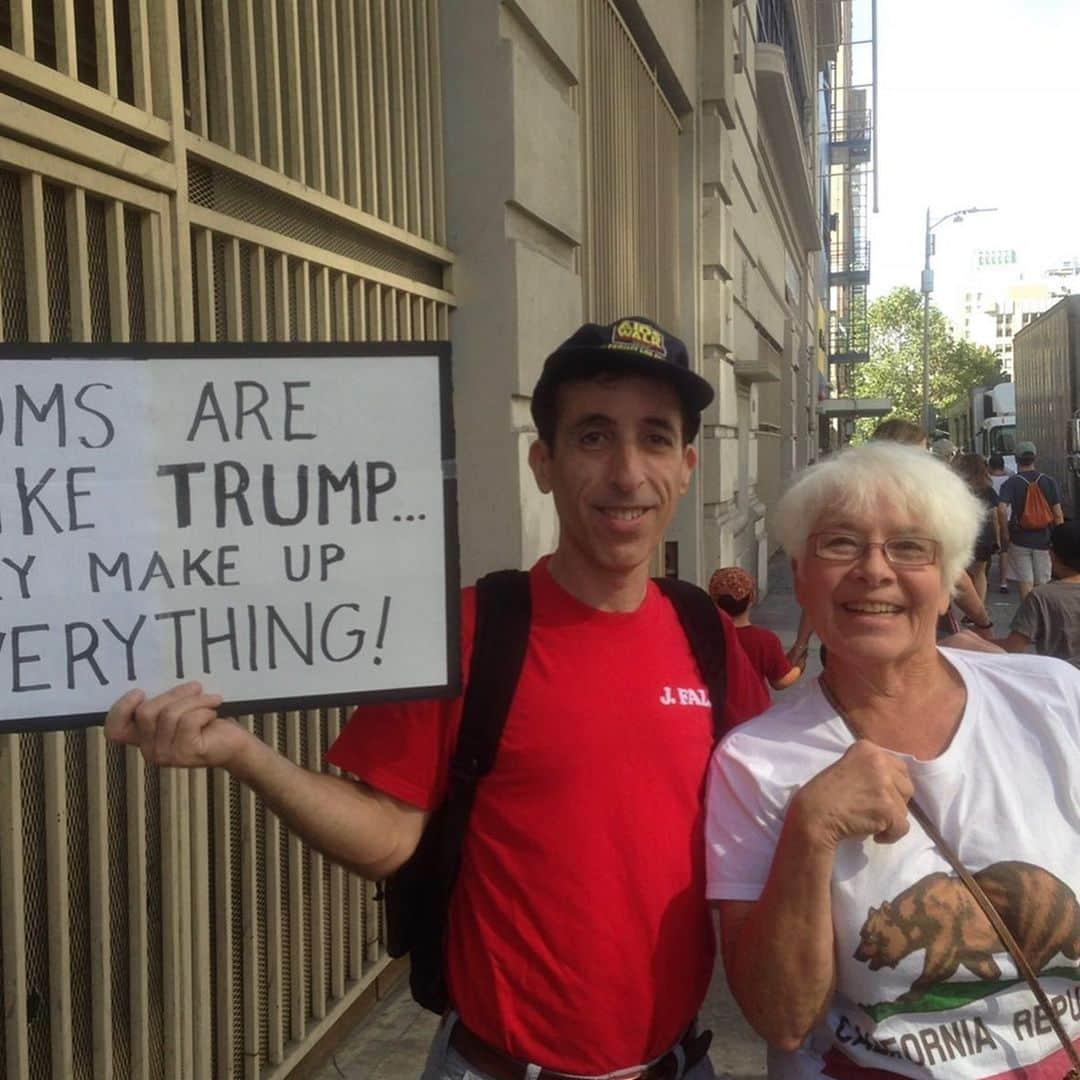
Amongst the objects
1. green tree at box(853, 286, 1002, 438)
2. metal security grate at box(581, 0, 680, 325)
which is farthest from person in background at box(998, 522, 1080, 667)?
green tree at box(853, 286, 1002, 438)

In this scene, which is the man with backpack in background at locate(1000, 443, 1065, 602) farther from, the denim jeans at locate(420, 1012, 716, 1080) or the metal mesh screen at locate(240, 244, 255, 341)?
the denim jeans at locate(420, 1012, 716, 1080)

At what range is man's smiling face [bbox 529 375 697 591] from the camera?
6.54 ft

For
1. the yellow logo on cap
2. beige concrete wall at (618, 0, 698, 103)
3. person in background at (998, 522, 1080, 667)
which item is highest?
beige concrete wall at (618, 0, 698, 103)

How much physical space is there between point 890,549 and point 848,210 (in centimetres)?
5008

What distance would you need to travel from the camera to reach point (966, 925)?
1808mm

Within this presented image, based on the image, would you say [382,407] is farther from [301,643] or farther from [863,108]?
[863,108]

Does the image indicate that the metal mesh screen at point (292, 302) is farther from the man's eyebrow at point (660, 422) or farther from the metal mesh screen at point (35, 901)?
the man's eyebrow at point (660, 422)

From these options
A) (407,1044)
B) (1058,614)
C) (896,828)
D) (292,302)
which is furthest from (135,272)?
(1058,614)

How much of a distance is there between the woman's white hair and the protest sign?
0.57m

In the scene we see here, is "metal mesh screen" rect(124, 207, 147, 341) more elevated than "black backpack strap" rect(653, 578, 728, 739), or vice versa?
"metal mesh screen" rect(124, 207, 147, 341)

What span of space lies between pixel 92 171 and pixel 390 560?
4.34ft

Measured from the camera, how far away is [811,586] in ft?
6.43

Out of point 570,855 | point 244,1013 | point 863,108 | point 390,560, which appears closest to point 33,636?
point 390,560

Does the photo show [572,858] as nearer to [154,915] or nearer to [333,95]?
[154,915]
